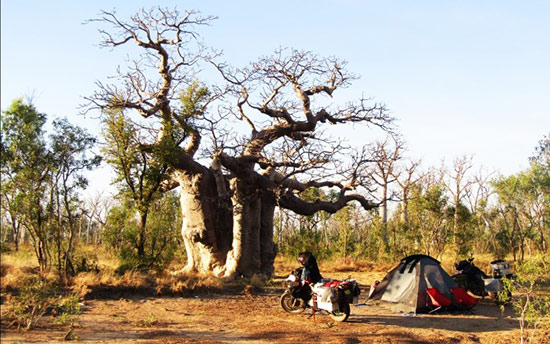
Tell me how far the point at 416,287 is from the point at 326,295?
2.31 metres

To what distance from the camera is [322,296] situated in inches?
328

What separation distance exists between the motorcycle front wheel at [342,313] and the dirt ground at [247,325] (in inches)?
4.7

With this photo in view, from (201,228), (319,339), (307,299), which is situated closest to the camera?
(319,339)

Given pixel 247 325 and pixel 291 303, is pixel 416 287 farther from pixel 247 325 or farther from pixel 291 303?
pixel 247 325

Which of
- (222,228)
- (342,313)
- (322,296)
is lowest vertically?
(342,313)

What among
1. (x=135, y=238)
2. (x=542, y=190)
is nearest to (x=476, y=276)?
(x=135, y=238)

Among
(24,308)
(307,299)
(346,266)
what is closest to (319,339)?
(307,299)

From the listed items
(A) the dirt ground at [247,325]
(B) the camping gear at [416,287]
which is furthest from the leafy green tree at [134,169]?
(B) the camping gear at [416,287]

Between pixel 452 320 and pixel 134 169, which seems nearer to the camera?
pixel 452 320

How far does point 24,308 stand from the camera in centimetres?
715

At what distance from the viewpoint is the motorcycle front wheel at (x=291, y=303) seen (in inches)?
357

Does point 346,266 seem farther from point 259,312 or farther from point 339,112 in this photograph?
point 259,312

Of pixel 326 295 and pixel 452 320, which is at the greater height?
pixel 326 295

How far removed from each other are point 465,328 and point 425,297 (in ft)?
4.54
